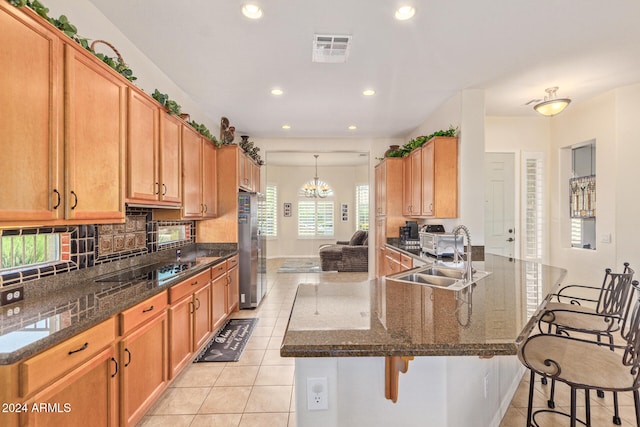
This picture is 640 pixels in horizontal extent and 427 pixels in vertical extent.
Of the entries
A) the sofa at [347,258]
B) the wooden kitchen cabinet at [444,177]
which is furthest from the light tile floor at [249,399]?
the sofa at [347,258]

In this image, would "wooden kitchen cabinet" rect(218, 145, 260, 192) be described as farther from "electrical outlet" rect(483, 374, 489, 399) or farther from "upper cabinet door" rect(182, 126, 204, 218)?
"electrical outlet" rect(483, 374, 489, 399)

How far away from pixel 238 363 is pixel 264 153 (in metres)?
4.01

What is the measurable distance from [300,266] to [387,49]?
21.4ft

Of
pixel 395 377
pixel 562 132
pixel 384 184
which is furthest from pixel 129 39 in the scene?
pixel 562 132

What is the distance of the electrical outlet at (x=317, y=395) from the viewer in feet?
4.25

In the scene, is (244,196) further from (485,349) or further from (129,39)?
(485,349)

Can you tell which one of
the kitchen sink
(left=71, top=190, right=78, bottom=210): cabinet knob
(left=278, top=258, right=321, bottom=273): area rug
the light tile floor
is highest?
(left=71, top=190, right=78, bottom=210): cabinet knob

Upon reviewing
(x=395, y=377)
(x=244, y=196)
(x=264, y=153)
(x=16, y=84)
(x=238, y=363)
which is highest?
(x=264, y=153)

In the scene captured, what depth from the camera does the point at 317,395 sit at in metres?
1.29

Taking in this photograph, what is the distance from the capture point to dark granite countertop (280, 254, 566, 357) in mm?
1106

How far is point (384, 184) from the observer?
18.2ft

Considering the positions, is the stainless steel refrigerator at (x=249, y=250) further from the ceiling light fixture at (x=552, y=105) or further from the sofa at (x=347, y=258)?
the ceiling light fixture at (x=552, y=105)

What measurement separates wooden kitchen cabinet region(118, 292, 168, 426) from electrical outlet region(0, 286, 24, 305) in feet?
1.81

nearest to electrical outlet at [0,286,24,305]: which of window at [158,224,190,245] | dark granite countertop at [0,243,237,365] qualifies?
dark granite countertop at [0,243,237,365]
